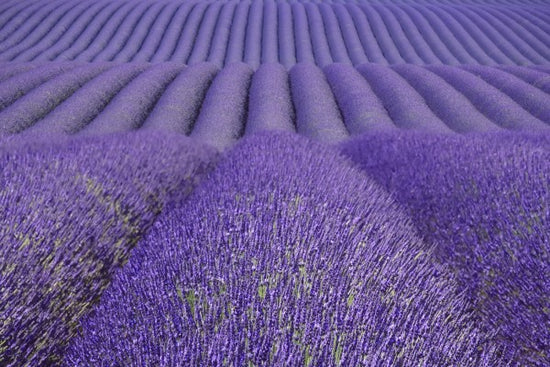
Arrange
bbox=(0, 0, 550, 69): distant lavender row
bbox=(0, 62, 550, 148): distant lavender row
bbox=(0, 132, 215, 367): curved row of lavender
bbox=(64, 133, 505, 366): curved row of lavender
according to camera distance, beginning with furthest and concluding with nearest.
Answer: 1. bbox=(0, 0, 550, 69): distant lavender row
2. bbox=(0, 62, 550, 148): distant lavender row
3. bbox=(0, 132, 215, 367): curved row of lavender
4. bbox=(64, 133, 505, 366): curved row of lavender

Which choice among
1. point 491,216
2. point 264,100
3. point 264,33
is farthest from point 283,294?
point 264,33

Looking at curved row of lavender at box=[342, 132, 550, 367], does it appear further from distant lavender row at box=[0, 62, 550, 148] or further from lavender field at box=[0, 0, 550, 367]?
distant lavender row at box=[0, 62, 550, 148]

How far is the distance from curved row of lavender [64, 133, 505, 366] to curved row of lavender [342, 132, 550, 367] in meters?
0.11

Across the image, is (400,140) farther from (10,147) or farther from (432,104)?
(432,104)

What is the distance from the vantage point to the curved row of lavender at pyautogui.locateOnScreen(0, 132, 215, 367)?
1293 mm

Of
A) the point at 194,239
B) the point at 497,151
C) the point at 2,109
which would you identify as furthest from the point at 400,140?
the point at 2,109

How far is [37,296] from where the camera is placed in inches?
52.2

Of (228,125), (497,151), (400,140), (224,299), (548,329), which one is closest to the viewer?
(224,299)

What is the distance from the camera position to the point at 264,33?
29.2ft

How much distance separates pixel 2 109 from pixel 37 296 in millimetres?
3020

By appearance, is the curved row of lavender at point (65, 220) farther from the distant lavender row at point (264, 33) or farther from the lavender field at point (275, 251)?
the distant lavender row at point (264, 33)

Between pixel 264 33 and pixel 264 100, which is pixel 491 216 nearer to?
pixel 264 100

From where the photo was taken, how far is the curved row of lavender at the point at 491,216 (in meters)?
1.33

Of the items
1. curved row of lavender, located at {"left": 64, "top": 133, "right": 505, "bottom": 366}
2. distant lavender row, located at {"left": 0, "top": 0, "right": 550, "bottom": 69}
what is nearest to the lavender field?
curved row of lavender, located at {"left": 64, "top": 133, "right": 505, "bottom": 366}
